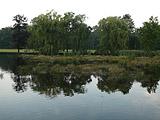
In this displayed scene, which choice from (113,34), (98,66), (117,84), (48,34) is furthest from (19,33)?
(117,84)

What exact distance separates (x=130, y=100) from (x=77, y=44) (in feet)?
117

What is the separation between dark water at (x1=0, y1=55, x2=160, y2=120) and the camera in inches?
378

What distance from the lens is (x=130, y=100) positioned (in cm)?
1214

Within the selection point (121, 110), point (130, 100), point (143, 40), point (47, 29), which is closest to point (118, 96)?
point (130, 100)

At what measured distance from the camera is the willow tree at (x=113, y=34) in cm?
4544

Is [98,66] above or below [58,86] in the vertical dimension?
above

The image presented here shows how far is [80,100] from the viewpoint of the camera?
39.6 ft

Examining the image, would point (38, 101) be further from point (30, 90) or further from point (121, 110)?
point (121, 110)

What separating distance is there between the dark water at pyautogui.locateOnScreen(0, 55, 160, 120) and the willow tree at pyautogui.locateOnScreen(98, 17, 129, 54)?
28.2m

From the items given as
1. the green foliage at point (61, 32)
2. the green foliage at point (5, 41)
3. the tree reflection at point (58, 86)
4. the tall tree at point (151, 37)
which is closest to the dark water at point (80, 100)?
the tree reflection at point (58, 86)

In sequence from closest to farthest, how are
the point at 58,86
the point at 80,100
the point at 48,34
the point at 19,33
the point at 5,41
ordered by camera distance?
the point at 80,100 < the point at 58,86 < the point at 48,34 < the point at 19,33 < the point at 5,41

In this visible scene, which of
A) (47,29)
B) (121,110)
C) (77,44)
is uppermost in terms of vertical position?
(47,29)

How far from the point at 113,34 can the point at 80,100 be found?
3507 cm

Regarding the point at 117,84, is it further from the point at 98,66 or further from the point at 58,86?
the point at 98,66
